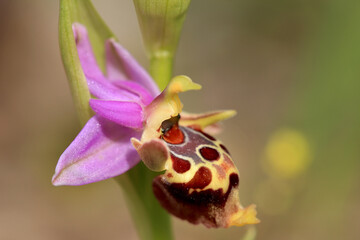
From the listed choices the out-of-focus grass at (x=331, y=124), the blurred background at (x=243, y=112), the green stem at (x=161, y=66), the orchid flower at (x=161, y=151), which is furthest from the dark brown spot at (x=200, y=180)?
the out-of-focus grass at (x=331, y=124)

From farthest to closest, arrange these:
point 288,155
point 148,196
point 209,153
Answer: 1. point 288,155
2. point 148,196
3. point 209,153

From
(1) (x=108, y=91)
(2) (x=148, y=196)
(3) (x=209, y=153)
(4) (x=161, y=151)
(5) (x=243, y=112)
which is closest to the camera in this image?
(4) (x=161, y=151)

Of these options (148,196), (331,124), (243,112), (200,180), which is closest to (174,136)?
(200,180)

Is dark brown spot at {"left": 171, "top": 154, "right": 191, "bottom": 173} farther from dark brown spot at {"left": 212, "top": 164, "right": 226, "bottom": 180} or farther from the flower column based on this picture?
the flower column

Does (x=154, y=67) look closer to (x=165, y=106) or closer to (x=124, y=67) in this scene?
(x=124, y=67)

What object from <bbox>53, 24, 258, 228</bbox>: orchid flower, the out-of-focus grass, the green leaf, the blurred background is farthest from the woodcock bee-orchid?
the out-of-focus grass

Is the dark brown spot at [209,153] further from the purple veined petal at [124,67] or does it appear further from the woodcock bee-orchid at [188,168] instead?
the purple veined petal at [124,67]
